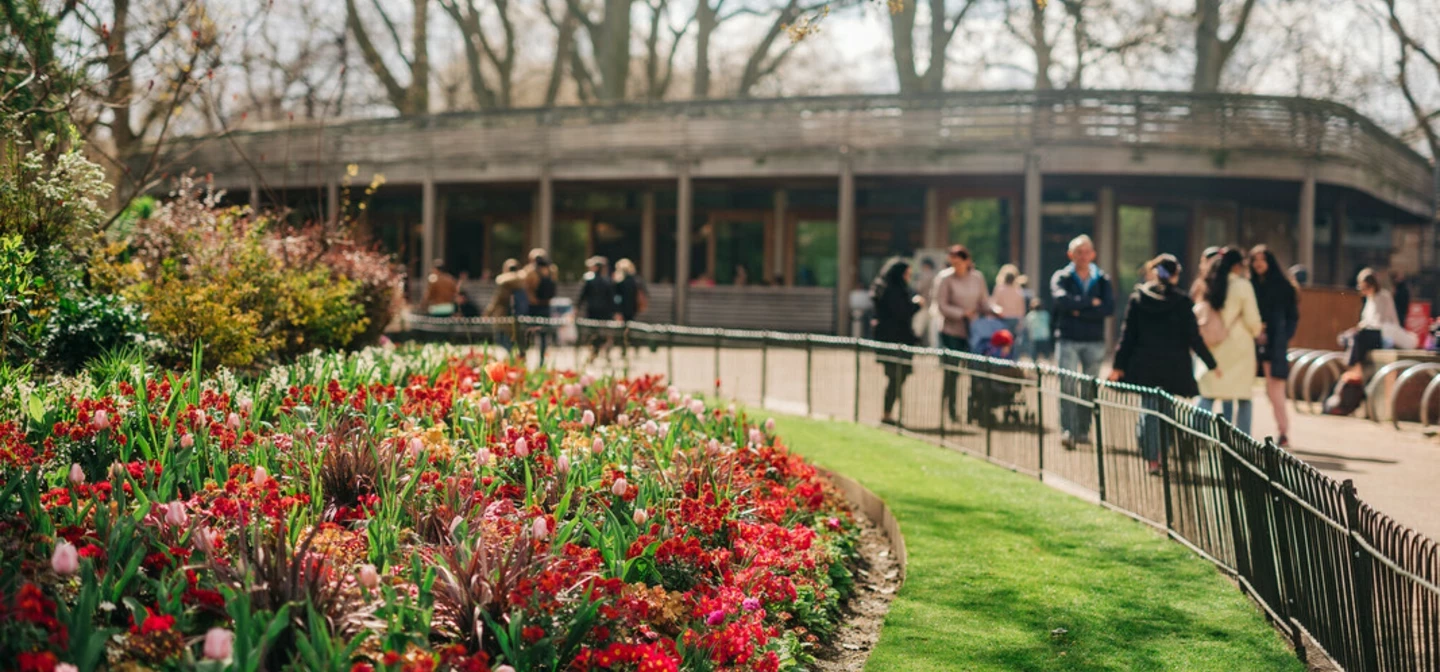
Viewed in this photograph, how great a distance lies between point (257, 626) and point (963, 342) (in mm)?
10139

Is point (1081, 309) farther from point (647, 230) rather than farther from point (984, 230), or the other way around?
point (647, 230)

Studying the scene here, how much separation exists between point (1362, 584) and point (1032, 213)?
20.1 m

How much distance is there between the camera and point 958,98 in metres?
24.6

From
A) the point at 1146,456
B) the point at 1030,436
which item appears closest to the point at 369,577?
the point at 1146,456

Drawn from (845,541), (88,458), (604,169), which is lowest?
(845,541)

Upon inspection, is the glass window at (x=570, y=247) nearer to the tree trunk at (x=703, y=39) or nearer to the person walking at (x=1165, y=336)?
the tree trunk at (x=703, y=39)

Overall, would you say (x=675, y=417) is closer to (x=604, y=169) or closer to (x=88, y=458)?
(x=88, y=458)

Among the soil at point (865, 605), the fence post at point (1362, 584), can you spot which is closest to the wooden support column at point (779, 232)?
the soil at point (865, 605)

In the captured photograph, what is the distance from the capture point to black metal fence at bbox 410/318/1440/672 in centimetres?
414

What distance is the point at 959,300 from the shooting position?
1278 cm

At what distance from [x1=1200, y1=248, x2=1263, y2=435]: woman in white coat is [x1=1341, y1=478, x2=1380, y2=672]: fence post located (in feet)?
18.6

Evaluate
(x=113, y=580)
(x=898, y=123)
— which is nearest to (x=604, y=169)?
(x=898, y=123)

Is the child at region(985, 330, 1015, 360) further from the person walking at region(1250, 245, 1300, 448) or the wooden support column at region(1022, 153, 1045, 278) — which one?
the wooden support column at region(1022, 153, 1045, 278)

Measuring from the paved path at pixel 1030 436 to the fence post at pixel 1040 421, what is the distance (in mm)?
108
